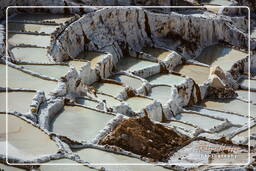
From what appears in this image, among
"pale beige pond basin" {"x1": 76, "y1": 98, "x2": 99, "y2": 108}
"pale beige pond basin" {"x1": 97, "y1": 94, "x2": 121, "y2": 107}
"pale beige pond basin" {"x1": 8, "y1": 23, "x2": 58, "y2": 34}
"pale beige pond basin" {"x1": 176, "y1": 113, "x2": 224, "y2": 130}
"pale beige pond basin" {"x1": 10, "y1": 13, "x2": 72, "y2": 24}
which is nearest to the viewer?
"pale beige pond basin" {"x1": 76, "y1": 98, "x2": 99, "y2": 108}

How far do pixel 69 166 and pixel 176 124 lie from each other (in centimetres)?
564

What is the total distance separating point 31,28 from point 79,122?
237 inches

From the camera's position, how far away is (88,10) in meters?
17.8

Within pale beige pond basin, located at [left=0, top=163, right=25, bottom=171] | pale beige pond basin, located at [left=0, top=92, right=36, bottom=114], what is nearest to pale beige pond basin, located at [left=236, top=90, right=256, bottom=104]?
pale beige pond basin, located at [left=0, top=92, right=36, bottom=114]

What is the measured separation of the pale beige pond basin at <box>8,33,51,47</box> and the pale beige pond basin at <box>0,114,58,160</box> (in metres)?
5.15

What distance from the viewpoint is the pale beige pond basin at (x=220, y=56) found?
1939 centimetres

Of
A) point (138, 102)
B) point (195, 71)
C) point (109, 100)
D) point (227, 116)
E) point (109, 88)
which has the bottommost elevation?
point (227, 116)

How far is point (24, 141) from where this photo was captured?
9016 millimetres

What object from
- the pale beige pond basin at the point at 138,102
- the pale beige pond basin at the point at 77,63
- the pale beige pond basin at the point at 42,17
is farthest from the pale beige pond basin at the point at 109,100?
the pale beige pond basin at the point at 42,17

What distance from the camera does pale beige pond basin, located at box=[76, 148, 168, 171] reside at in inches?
341

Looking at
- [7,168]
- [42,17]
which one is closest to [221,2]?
[42,17]

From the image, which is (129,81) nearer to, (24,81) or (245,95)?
(245,95)

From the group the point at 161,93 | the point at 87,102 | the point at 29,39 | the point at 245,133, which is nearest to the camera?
the point at 87,102

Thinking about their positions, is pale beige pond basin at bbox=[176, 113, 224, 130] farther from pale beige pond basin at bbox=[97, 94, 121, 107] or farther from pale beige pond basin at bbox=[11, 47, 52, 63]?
pale beige pond basin at bbox=[11, 47, 52, 63]
